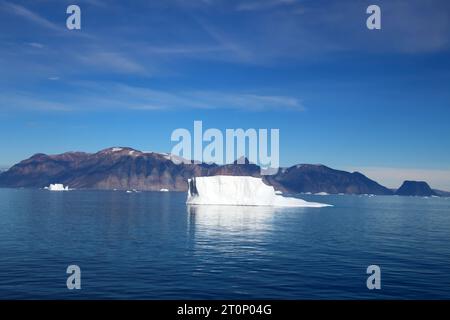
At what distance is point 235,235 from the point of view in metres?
58.0

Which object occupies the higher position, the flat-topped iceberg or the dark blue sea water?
the flat-topped iceberg

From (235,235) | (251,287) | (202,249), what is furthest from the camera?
(235,235)

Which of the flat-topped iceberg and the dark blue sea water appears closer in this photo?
the dark blue sea water

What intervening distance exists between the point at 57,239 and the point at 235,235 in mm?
22913

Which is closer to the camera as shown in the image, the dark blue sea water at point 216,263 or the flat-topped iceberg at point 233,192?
the dark blue sea water at point 216,263

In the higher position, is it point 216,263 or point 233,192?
point 233,192

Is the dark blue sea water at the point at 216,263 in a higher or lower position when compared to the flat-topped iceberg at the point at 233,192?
lower

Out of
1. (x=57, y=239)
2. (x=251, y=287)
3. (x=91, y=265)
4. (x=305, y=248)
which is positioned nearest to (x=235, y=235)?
(x=305, y=248)

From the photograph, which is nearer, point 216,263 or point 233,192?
point 216,263
